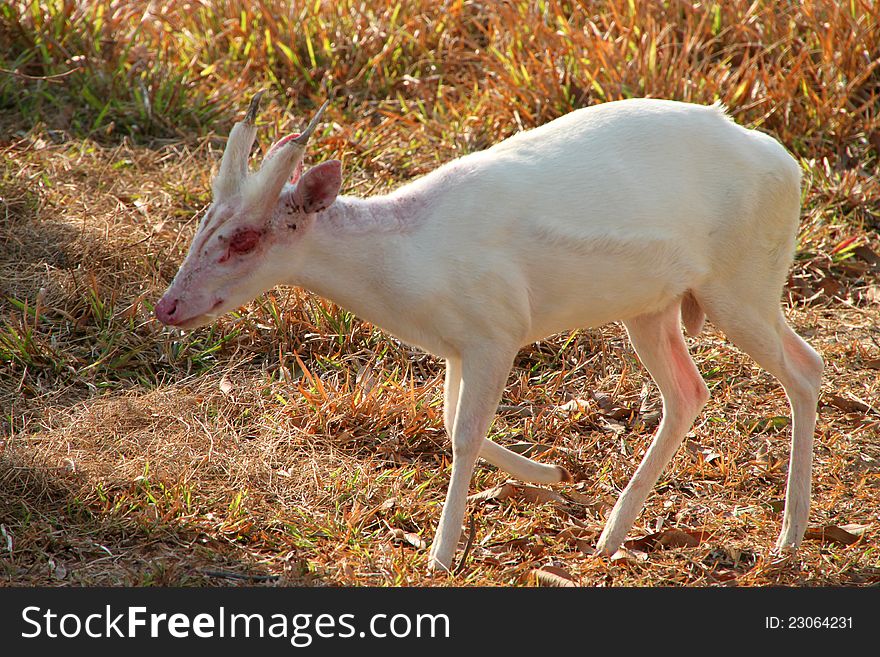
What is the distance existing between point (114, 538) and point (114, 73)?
13.8 ft

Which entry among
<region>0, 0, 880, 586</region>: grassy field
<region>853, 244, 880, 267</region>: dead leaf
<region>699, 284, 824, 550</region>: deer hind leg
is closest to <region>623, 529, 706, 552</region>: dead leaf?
<region>0, 0, 880, 586</region>: grassy field

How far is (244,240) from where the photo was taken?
12.0 ft

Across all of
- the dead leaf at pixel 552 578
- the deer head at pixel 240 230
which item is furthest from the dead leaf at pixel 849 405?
the deer head at pixel 240 230

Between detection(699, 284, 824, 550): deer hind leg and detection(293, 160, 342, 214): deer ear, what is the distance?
148 centimetres

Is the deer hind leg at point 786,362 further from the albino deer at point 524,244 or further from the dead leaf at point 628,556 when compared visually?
the dead leaf at point 628,556

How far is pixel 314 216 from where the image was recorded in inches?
148

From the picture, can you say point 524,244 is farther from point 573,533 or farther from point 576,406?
point 576,406

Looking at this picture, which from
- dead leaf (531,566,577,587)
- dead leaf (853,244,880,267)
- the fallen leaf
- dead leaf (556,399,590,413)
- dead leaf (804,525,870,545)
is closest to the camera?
dead leaf (531,566,577,587)

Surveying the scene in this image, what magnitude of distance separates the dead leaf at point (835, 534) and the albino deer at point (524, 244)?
16cm

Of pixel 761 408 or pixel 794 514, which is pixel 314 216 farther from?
pixel 761 408

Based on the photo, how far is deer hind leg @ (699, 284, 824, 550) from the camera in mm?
4172

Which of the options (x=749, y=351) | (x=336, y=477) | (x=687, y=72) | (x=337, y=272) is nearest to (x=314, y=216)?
(x=337, y=272)

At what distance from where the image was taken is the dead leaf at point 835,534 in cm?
440

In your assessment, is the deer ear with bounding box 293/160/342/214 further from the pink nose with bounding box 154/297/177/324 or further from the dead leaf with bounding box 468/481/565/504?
the dead leaf with bounding box 468/481/565/504
